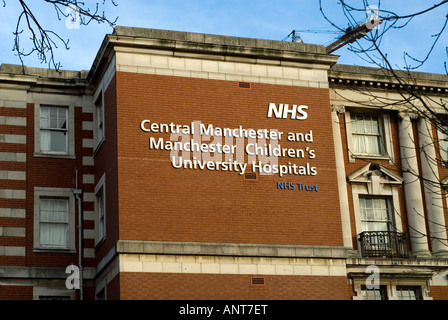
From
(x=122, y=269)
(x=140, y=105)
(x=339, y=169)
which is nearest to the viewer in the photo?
(x=122, y=269)

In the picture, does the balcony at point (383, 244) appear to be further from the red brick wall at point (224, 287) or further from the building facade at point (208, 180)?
the red brick wall at point (224, 287)

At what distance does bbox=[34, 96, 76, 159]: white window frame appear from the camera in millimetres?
31141

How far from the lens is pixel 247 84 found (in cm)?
3002

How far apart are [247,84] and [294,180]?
3.78m

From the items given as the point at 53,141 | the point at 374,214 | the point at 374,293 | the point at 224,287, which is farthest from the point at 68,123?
the point at 374,293

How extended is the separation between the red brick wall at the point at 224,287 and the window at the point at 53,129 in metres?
7.09

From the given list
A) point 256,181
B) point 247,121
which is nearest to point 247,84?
point 247,121

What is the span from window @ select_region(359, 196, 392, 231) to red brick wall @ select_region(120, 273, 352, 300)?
10.5ft

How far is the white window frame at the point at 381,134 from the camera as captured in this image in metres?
32.1

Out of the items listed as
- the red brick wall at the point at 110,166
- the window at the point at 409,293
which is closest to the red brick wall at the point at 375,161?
the window at the point at 409,293

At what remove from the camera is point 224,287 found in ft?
90.5

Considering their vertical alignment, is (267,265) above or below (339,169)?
below

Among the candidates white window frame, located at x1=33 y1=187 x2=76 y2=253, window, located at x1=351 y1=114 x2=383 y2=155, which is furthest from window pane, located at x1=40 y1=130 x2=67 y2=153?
window, located at x1=351 y1=114 x2=383 y2=155
